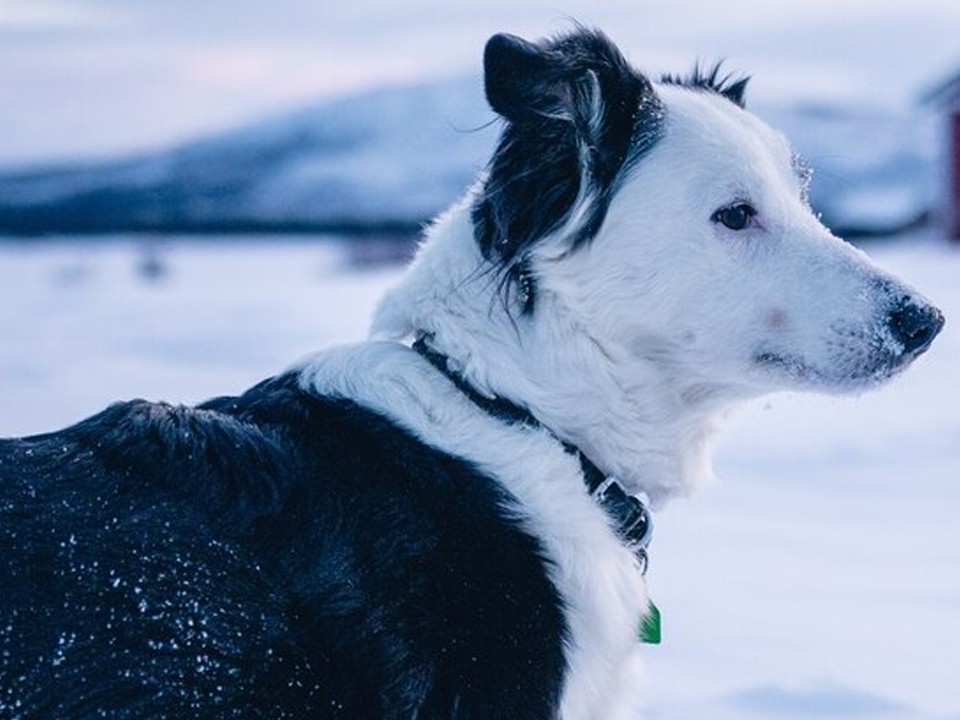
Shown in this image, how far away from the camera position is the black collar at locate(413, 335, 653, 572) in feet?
7.87

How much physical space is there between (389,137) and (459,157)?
1045 cm

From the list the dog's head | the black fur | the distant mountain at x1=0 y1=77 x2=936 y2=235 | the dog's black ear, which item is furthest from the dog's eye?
the distant mountain at x1=0 y1=77 x2=936 y2=235

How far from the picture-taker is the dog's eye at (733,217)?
252cm

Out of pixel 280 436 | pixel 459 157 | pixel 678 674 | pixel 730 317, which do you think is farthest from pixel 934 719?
pixel 459 157

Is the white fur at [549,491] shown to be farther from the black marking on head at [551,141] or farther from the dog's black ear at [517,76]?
the dog's black ear at [517,76]

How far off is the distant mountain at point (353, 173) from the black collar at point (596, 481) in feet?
108

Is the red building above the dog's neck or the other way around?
above

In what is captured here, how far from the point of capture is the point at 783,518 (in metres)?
5.06

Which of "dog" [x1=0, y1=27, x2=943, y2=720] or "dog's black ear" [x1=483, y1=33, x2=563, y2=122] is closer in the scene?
"dog" [x1=0, y1=27, x2=943, y2=720]

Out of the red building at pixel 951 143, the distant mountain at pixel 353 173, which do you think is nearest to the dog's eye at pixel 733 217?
the red building at pixel 951 143

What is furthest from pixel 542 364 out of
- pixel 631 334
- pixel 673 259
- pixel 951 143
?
pixel 951 143

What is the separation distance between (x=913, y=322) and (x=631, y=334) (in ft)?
1.74

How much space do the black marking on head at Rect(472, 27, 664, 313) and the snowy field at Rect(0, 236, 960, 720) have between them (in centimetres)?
63

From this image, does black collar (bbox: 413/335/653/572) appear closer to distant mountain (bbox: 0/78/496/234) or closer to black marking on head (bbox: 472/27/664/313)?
black marking on head (bbox: 472/27/664/313)
